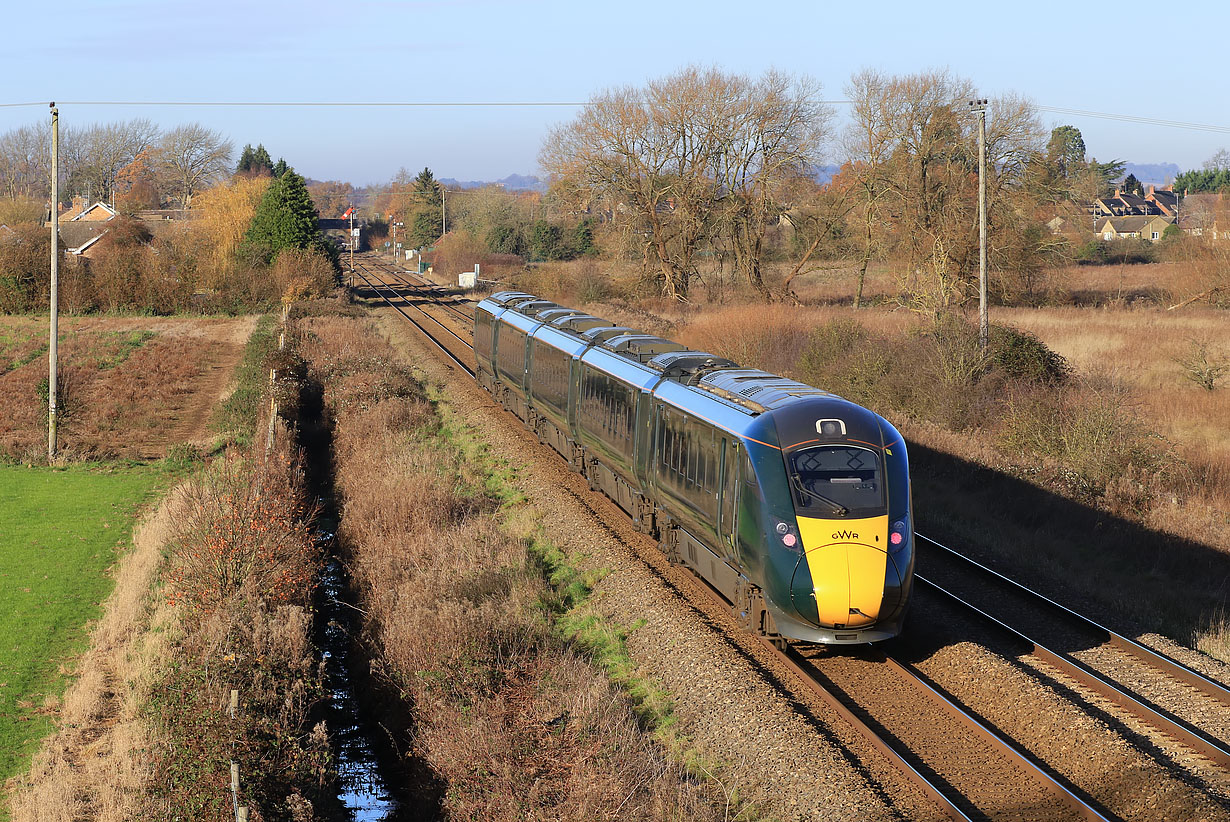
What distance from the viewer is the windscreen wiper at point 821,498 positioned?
1052cm

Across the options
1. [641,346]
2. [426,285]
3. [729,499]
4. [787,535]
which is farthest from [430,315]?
[787,535]

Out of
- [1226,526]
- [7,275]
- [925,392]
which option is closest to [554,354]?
[925,392]

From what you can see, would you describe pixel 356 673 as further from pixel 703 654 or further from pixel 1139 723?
pixel 1139 723

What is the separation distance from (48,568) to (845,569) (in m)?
13.3

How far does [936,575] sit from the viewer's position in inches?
567

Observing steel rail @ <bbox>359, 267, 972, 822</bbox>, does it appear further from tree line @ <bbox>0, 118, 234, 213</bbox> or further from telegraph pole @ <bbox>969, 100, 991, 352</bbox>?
tree line @ <bbox>0, 118, 234, 213</bbox>

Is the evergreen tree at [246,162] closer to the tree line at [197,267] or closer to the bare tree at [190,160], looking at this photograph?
the bare tree at [190,160]

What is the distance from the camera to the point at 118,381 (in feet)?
114

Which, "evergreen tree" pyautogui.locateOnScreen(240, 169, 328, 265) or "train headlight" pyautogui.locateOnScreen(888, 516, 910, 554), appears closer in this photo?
"train headlight" pyautogui.locateOnScreen(888, 516, 910, 554)

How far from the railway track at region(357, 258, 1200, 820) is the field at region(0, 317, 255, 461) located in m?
20.5

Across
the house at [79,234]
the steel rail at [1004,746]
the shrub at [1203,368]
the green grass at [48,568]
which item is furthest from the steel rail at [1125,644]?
the house at [79,234]

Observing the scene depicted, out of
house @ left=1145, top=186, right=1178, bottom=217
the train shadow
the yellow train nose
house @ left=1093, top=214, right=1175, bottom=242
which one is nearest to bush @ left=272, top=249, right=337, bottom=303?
the train shadow

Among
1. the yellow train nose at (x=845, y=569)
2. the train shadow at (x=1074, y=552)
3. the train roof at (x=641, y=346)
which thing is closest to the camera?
the yellow train nose at (x=845, y=569)

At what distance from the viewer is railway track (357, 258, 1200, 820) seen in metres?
8.44
